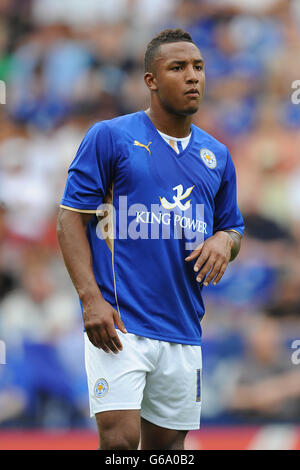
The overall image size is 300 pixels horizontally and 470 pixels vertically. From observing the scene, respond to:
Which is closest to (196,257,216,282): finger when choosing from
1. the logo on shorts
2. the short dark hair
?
the logo on shorts

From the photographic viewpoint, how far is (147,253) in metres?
3.60

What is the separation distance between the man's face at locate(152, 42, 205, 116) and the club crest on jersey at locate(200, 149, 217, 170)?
0.27 metres

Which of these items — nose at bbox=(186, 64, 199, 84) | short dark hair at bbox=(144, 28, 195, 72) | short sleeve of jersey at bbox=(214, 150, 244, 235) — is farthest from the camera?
short sleeve of jersey at bbox=(214, 150, 244, 235)

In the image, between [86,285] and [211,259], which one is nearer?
[86,285]

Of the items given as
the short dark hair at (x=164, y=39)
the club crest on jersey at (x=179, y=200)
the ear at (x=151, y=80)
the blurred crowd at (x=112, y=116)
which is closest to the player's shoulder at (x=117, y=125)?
the ear at (x=151, y=80)

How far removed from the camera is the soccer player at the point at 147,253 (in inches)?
135

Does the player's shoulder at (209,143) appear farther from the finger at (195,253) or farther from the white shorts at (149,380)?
the white shorts at (149,380)

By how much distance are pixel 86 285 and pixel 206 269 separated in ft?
1.92

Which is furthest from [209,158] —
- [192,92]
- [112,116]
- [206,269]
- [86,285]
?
[112,116]

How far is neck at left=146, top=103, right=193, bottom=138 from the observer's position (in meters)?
3.79

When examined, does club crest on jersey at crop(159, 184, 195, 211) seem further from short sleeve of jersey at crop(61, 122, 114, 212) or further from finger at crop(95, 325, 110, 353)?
finger at crop(95, 325, 110, 353)

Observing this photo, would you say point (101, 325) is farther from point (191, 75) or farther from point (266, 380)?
point (266, 380)

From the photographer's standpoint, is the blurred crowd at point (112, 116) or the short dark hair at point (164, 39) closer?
the short dark hair at point (164, 39)

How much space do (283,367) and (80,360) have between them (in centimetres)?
191
